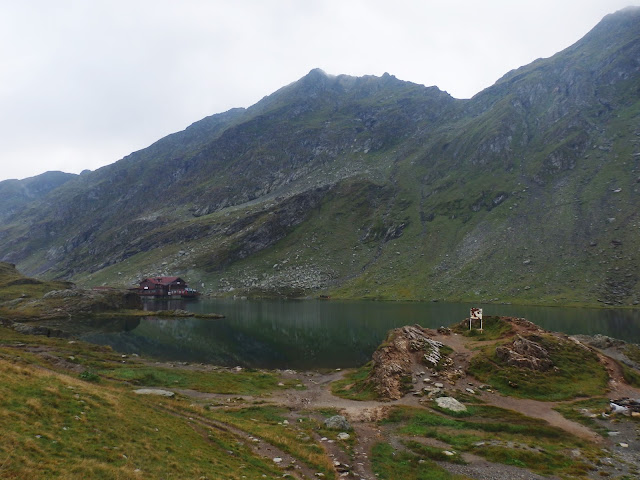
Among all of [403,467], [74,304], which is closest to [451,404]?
[403,467]

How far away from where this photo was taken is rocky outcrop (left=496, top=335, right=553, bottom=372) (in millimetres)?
39625

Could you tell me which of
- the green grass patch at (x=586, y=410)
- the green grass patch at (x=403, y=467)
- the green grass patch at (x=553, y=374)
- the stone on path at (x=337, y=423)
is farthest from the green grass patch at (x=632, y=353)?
the stone on path at (x=337, y=423)

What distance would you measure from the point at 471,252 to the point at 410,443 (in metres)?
172

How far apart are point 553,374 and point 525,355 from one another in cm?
297

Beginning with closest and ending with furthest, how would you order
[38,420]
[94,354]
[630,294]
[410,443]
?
[38,420] → [410,443] → [94,354] → [630,294]

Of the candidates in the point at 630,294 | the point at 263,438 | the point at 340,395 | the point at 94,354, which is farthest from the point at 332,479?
the point at 630,294

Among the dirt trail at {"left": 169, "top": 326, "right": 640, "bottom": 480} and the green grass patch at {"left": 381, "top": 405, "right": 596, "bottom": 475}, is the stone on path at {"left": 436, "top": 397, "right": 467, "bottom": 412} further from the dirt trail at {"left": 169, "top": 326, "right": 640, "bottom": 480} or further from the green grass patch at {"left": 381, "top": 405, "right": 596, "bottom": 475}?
the dirt trail at {"left": 169, "top": 326, "right": 640, "bottom": 480}

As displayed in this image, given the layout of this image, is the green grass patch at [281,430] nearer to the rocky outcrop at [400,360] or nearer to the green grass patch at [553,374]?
the rocky outcrop at [400,360]

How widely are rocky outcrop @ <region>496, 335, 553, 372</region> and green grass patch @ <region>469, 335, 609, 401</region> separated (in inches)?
22.0

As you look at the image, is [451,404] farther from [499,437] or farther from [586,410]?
[586,410]

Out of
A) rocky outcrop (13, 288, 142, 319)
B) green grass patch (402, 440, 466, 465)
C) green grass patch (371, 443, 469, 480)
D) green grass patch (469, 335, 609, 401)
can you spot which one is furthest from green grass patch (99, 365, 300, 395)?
rocky outcrop (13, 288, 142, 319)

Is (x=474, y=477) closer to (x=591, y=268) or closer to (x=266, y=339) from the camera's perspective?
(x=266, y=339)

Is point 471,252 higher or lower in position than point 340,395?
higher

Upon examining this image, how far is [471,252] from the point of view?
18338 centimetres
